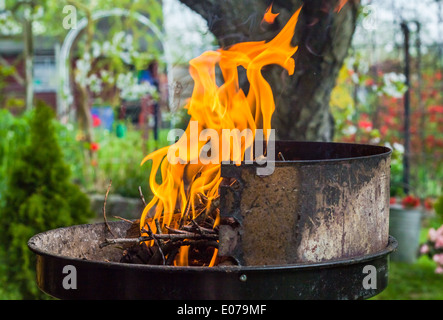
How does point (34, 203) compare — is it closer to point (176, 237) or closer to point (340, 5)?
point (176, 237)

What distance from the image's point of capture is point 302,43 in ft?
12.8

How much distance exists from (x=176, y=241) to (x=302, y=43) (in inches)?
79.4

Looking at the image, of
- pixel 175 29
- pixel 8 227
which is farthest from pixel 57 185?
pixel 175 29

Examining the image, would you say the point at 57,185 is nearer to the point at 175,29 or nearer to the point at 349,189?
the point at 349,189

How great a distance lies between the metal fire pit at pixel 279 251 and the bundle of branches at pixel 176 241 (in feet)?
0.76

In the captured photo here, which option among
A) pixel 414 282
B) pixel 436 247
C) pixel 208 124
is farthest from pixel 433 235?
pixel 208 124

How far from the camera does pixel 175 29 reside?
29.7 feet

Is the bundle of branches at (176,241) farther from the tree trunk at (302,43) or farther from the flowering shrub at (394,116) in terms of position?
the flowering shrub at (394,116)

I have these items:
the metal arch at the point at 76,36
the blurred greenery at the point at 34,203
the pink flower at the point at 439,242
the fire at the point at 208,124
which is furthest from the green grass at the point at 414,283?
the metal arch at the point at 76,36

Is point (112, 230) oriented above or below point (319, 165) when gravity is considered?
below

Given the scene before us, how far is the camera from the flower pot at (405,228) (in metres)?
5.88

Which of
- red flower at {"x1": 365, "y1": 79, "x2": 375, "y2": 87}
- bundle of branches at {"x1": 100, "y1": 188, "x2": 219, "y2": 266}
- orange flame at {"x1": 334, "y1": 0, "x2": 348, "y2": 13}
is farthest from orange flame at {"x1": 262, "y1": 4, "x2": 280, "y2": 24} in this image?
red flower at {"x1": 365, "y1": 79, "x2": 375, "y2": 87}
